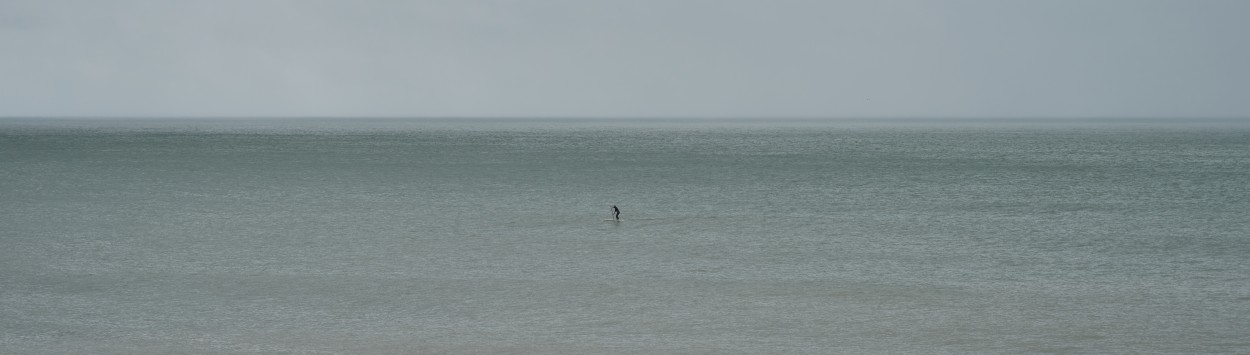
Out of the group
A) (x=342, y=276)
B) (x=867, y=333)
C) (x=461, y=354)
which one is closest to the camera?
(x=461, y=354)

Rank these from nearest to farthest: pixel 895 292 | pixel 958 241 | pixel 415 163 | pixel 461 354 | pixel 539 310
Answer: pixel 461 354 < pixel 539 310 < pixel 895 292 < pixel 958 241 < pixel 415 163

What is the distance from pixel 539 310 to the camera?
20.5 m

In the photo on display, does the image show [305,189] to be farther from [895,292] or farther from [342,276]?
[895,292]

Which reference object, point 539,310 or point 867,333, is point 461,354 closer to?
point 539,310

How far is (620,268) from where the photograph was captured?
25.3m

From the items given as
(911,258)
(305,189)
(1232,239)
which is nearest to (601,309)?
(911,258)

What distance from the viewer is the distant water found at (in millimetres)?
18453

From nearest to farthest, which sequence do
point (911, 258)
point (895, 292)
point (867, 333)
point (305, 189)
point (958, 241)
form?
point (867, 333) → point (895, 292) → point (911, 258) → point (958, 241) → point (305, 189)

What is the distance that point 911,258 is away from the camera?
87.9 feet

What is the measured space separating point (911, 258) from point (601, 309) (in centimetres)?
912

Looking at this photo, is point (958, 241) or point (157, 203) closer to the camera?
point (958, 241)

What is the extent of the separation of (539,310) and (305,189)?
101 feet

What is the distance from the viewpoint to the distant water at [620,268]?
1845cm

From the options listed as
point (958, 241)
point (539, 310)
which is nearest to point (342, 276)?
point (539, 310)
